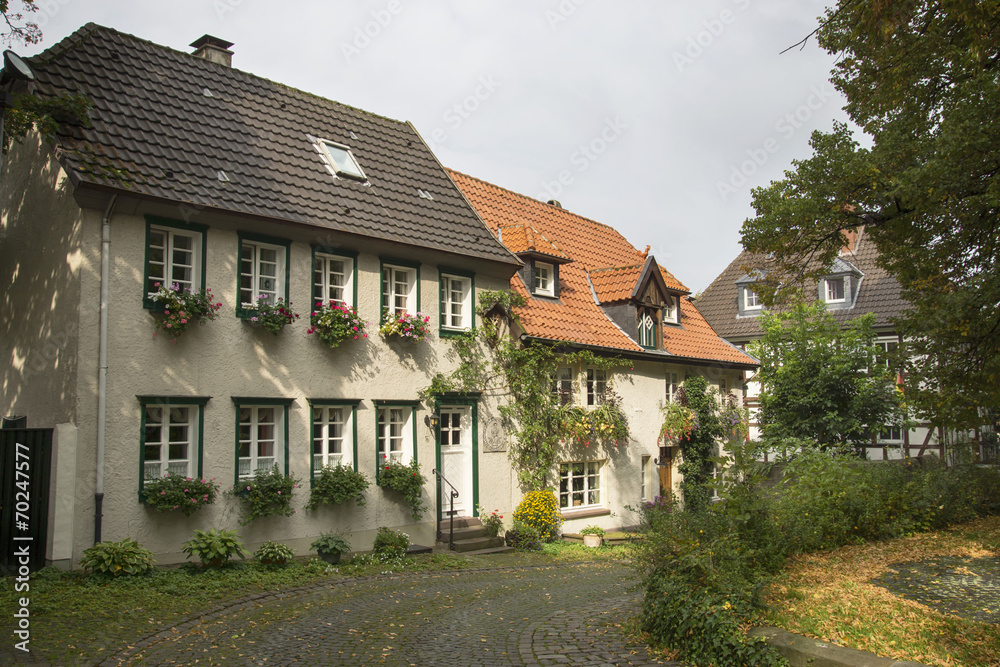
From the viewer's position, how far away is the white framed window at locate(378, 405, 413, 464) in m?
16.1

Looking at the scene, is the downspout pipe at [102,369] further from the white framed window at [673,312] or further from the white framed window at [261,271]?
the white framed window at [673,312]

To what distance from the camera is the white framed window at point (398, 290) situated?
1645cm

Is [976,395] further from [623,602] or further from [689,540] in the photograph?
[689,540]

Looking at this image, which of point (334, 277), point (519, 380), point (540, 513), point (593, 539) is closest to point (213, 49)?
point (334, 277)

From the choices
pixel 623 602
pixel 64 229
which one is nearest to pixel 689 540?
pixel 623 602

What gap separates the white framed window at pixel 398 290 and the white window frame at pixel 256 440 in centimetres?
321

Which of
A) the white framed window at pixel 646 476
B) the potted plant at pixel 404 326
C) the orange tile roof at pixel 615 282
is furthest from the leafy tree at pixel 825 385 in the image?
the potted plant at pixel 404 326

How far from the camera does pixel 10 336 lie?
14289 millimetres

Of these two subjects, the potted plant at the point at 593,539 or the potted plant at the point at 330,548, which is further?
the potted plant at the point at 593,539

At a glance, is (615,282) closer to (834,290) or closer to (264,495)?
(264,495)

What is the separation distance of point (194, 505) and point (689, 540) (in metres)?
8.02

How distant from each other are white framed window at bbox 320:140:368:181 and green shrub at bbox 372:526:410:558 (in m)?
7.29

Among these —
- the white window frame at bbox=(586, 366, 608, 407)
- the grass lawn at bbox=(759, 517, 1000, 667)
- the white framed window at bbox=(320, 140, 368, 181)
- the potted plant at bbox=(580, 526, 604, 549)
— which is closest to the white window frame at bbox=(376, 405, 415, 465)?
the potted plant at bbox=(580, 526, 604, 549)

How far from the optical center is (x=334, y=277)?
51.5 ft
